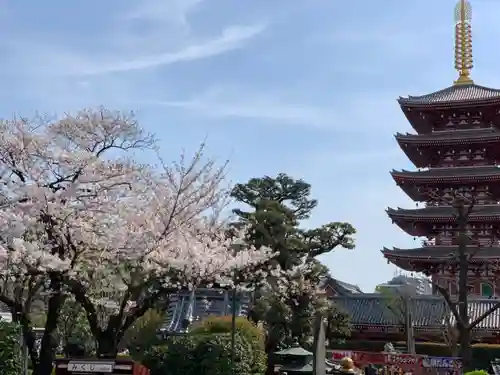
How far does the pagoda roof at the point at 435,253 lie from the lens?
117 feet

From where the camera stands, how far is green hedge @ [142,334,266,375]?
53.2 feet

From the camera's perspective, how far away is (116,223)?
12.8 metres

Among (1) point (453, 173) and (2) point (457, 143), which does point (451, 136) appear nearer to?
(2) point (457, 143)

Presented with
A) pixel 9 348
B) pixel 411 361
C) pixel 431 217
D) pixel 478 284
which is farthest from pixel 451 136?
pixel 9 348

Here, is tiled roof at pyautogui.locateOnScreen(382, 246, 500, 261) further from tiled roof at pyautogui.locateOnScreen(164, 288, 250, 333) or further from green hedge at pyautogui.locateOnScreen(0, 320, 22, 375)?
green hedge at pyautogui.locateOnScreen(0, 320, 22, 375)

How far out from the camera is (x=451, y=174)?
37.7 metres

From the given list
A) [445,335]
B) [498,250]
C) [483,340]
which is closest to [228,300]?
[445,335]

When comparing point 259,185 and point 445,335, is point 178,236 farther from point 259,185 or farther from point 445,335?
point 259,185

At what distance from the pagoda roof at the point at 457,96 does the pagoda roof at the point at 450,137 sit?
68.0 inches

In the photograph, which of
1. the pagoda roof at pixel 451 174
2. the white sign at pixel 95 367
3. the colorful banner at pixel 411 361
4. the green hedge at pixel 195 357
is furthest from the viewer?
the pagoda roof at pixel 451 174

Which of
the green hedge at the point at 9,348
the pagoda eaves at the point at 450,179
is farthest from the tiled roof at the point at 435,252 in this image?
the green hedge at the point at 9,348

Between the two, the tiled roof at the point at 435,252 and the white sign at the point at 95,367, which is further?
the tiled roof at the point at 435,252

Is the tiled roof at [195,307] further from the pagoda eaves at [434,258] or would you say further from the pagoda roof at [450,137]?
the pagoda roof at [450,137]

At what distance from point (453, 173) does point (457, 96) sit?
16.7 ft
